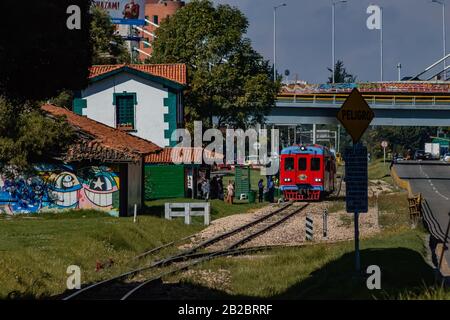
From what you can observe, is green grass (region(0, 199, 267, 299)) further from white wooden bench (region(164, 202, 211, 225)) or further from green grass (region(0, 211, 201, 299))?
white wooden bench (region(164, 202, 211, 225))

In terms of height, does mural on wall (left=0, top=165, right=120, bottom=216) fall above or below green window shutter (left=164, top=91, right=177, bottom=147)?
below

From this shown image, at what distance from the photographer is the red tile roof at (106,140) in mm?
34500

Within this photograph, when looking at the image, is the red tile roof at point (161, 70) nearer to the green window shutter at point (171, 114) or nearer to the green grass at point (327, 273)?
the green window shutter at point (171, 114)

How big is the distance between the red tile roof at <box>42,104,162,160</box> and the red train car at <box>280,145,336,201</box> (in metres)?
13.0

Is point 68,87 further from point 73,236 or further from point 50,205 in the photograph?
point 50,205

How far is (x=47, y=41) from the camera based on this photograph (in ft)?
50.2

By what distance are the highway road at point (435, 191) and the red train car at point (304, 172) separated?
6281 millimetres

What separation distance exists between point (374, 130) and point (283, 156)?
111765 mm

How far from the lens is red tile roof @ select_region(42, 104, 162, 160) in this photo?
113 ft

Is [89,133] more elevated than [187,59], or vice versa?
[187,59]

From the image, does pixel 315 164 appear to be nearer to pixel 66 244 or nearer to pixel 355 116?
pixel 66 244

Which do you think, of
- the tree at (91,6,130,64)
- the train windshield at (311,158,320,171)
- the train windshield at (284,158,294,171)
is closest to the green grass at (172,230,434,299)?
the train windshield at (311,158,320,171)

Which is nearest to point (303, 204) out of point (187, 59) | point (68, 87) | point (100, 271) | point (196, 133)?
point (196, 133)
